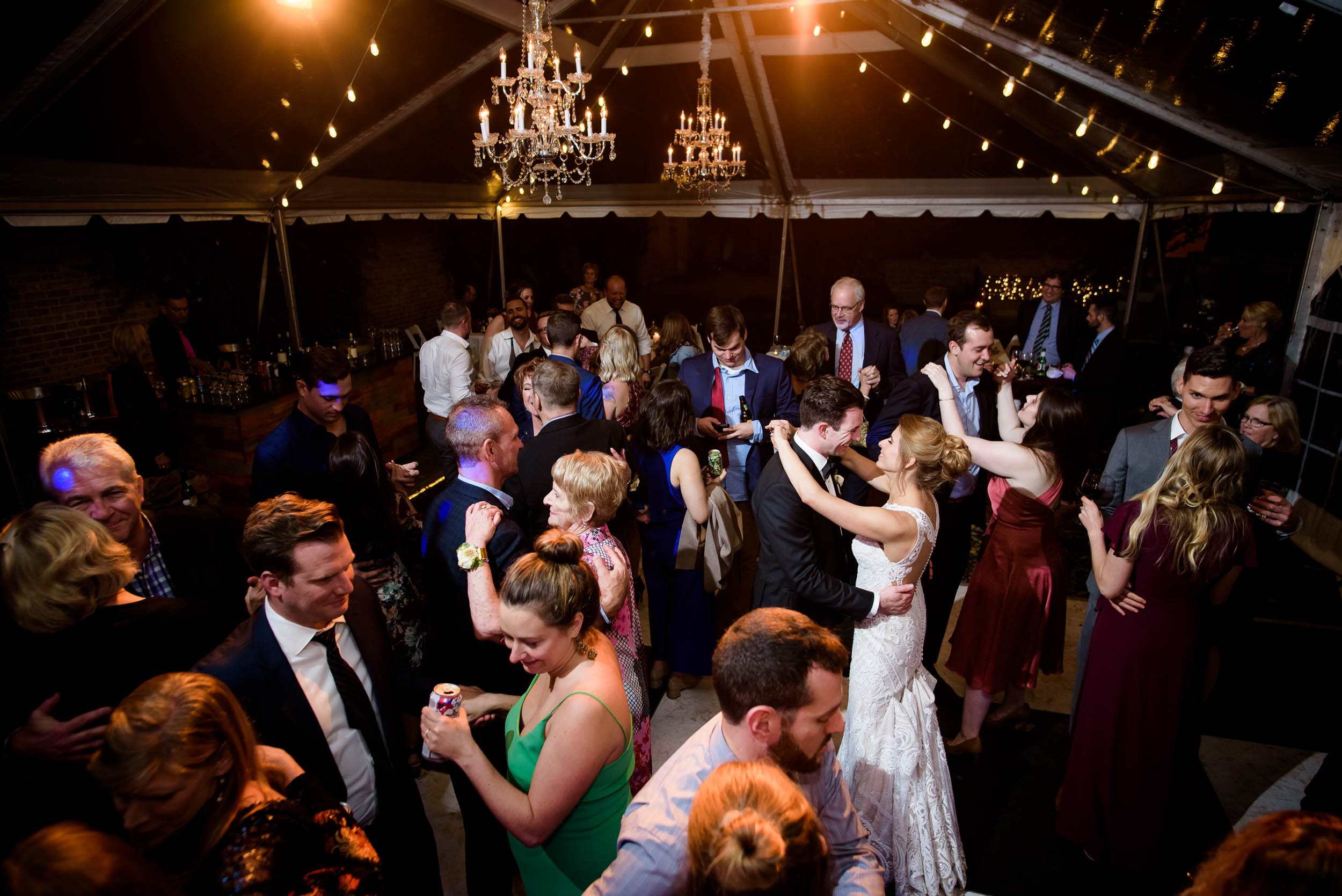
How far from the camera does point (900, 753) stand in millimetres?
2404

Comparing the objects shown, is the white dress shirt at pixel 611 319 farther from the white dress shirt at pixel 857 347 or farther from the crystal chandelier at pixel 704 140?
the white dress shirt at pixel 857 347

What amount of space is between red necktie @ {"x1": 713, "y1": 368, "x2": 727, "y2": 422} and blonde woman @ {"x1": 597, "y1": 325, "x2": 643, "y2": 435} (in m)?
0.58

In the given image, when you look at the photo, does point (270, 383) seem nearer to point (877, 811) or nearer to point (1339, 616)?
point (877, 811)

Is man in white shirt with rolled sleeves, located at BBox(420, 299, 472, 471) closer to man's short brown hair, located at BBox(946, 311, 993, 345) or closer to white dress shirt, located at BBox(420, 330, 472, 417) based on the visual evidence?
white dress shirt, located at BBox(420, 330, 472, 417)

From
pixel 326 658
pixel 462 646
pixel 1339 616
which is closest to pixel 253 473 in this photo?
pixel 462 646

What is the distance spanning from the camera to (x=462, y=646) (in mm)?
2518

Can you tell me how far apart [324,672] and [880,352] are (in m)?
4.26

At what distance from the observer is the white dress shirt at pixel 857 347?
4.97 metres

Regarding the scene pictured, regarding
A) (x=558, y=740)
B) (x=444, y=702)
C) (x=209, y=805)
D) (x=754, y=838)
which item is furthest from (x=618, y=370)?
(x=754, y=838)

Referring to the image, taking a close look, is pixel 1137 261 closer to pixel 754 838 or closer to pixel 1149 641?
pixel 1149 641

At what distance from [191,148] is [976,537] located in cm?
716

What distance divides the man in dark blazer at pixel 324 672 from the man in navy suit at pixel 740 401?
2428mm

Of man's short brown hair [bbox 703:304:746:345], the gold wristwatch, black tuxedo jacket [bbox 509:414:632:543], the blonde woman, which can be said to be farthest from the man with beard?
the blonde woman

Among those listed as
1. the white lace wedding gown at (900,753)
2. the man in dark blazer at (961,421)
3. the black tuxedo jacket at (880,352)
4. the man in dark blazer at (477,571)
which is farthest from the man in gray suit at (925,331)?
the man in dark blazer at (477,571)
